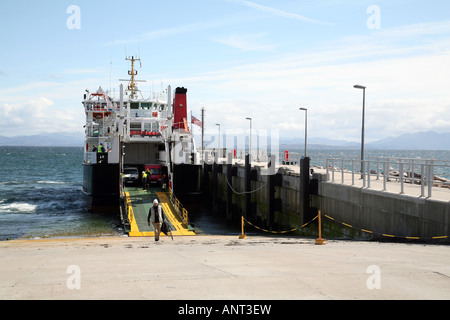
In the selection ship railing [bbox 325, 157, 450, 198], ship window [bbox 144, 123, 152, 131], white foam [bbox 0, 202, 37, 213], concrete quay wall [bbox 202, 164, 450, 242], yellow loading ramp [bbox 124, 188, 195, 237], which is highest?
ship window [bbox 144, 123, 152, 131]

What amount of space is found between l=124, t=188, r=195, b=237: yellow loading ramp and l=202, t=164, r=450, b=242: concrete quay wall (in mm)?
4511

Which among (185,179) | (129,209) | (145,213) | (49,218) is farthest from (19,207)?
(145,213)

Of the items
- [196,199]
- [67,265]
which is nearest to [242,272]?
[67,265]

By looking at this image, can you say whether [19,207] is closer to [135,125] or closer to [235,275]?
[135,125]

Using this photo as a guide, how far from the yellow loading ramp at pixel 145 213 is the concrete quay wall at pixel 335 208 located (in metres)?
4.51

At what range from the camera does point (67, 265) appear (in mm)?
9555

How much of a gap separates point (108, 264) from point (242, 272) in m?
3.03

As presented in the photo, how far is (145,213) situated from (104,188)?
5093 mm

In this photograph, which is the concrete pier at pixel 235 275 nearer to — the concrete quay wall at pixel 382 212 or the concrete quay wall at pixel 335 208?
the concrete quay wall at pixel 382 212

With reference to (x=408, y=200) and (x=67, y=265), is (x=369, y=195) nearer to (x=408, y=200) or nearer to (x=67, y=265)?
(x=408, y=200)

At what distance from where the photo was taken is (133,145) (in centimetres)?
3706

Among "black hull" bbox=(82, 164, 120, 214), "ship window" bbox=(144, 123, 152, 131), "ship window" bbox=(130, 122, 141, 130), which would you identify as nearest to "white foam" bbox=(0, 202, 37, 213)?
"black hull" bbox=(82, 164, 120, 214)

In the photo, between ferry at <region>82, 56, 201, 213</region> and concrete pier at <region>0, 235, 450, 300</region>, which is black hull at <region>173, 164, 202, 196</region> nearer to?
ferry at <region>82, 56, 201, 213</region>

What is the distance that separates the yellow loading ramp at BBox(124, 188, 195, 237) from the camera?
20.2 meters
